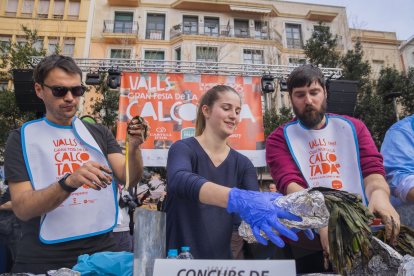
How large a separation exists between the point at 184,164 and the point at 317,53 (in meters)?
10.4

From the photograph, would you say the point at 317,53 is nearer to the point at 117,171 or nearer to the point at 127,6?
the point at 117,171

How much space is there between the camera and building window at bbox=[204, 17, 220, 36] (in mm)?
17922

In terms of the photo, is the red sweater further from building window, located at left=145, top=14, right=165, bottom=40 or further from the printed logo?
building window, located at left=145, top=14, right=165, bottom=40

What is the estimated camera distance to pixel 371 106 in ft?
30.9

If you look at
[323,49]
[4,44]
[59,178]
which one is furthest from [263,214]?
[4,44]

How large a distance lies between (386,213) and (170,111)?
5.01m

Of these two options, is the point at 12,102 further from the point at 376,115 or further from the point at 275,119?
the point at 376,115

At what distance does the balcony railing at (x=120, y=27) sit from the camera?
1722 centimetres

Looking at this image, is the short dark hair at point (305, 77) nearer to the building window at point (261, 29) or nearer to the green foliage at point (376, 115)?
the green foliage at point (376, 115)

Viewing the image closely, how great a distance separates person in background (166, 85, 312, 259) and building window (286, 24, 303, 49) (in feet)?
60.2

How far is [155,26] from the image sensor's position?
58.4 feet

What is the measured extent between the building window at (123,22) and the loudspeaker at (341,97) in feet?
48.5

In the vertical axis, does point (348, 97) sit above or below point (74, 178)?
above

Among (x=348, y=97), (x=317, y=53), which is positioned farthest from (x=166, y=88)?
(x=317, y=53)
